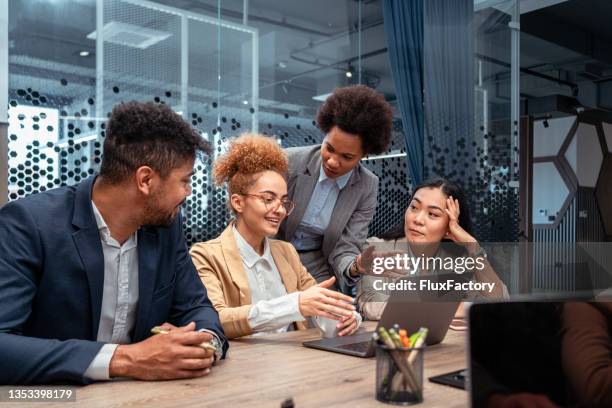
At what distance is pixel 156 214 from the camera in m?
1.66

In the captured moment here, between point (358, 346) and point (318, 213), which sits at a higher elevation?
point (318, 213)

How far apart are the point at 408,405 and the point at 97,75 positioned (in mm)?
2531

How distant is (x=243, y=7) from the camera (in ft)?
12.5

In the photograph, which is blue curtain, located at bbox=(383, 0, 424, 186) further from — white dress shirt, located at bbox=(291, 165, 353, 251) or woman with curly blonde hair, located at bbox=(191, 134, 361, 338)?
woman with curly blonde hair, located at bbox=(191, 134, 361, 338)

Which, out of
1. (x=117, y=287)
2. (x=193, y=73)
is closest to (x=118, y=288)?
(x=117, y=287)

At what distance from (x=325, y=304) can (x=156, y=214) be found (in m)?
0.59

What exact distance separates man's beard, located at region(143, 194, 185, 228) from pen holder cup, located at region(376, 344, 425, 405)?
75 cm

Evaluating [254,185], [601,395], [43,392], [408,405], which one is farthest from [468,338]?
[254,185]

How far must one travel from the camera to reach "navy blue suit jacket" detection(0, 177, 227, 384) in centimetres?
130

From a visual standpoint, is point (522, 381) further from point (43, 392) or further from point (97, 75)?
point (97, 75)

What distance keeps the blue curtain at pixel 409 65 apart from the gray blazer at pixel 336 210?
1629 millimetres

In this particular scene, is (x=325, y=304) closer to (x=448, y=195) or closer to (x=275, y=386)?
(x=275, y=386)

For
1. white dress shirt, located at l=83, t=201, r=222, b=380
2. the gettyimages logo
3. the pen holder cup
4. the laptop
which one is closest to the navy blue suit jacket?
white dress shirt, located at l=83, t=201, r=222, b=380

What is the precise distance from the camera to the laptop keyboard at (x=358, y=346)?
171 centimetres
